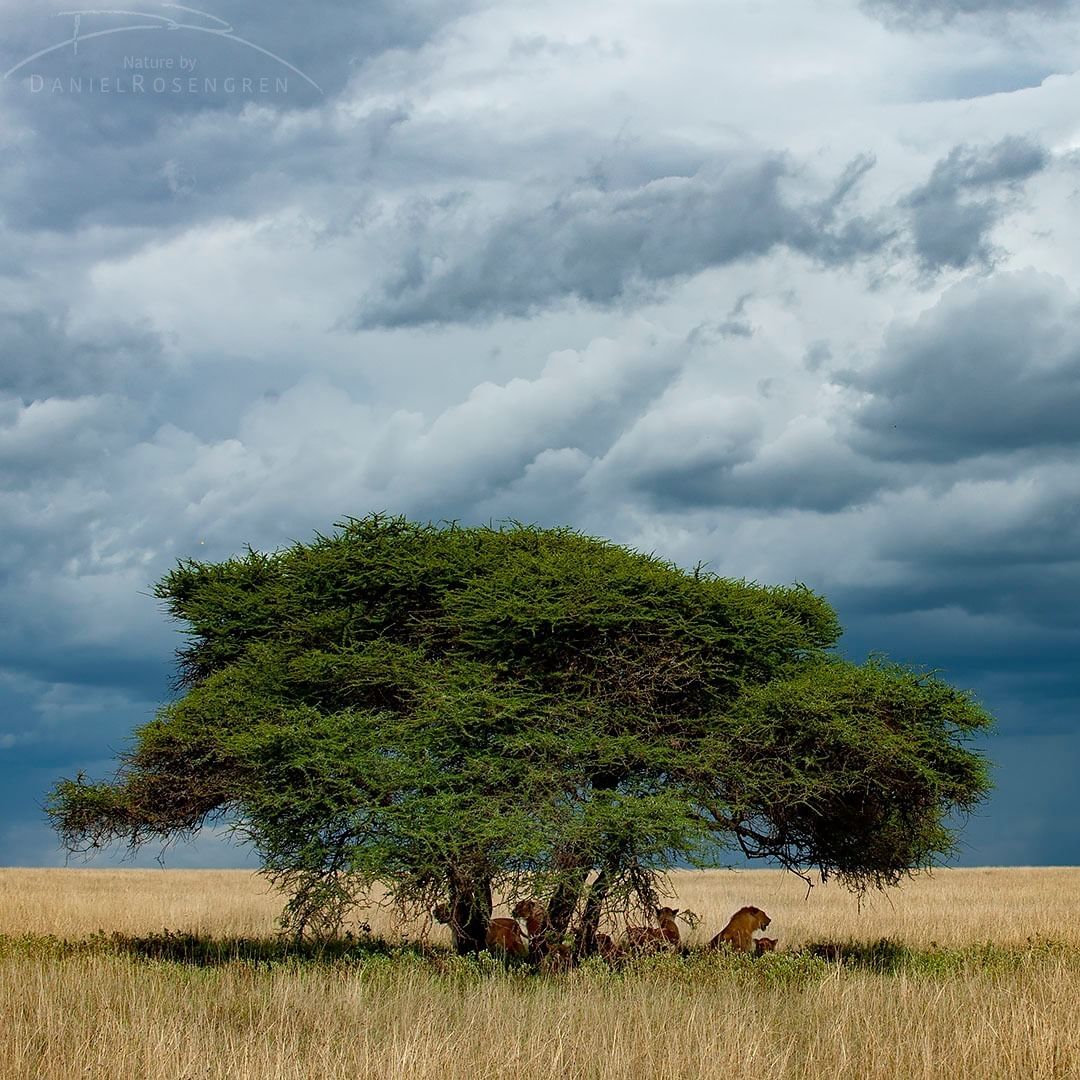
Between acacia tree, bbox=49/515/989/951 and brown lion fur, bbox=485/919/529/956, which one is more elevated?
acacia tree, bbox=49/515/989/951

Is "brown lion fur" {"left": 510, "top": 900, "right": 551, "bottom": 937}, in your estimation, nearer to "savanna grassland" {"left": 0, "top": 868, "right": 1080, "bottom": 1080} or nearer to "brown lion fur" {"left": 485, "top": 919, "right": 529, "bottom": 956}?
"brown lion fur" {"left": 485, "top": 919, "right": 529, "bottom": 956}

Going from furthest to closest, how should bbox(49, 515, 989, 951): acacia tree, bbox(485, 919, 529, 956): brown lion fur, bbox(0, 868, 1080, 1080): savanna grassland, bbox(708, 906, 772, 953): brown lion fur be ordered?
1. bbox(708, 906, 772, 953): brown lion fur
2. bbox(485, 919, 529, 956): brown lion fur
3. bbox(49, 515, 989, 951): acacia tree
4. bbox(0, 868, 1080, 1080): savanna grassland

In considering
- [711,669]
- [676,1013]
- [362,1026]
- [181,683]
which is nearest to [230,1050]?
[362,1026]

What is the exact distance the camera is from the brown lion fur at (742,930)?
19.8 m

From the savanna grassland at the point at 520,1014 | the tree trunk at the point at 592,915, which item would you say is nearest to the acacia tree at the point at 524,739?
the tree trunk at the point at 592,915

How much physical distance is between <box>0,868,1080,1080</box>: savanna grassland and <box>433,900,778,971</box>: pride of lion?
0.70 m

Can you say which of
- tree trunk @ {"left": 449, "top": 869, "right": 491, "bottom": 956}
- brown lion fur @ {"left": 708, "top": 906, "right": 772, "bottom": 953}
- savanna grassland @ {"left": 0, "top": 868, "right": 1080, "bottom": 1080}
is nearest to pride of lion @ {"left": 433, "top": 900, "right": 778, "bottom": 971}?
brown lion fur @ {"left": 708, "top": 906, "right": 772, "bottom": 953}

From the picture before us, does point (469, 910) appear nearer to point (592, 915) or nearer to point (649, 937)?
point (592, 915)

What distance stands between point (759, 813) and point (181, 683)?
38.6 feet

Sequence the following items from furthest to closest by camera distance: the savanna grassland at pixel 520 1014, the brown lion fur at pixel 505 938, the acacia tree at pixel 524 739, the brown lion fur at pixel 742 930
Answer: the brown lion fur at pixel 742 930
the brown lion fur at pixel 505 938
the acacia tree at pixel 524 739
the savanna grassland at pixel 520 1014

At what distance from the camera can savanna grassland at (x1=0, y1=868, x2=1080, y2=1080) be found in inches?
400

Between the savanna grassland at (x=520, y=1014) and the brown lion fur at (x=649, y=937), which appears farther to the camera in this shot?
the brown lion fur at (x=649, y=937)

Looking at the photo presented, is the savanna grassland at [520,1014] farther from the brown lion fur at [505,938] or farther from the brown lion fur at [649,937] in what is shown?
the brown lion fur at [505,938]

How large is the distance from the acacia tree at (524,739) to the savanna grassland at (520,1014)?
157 centimetres
